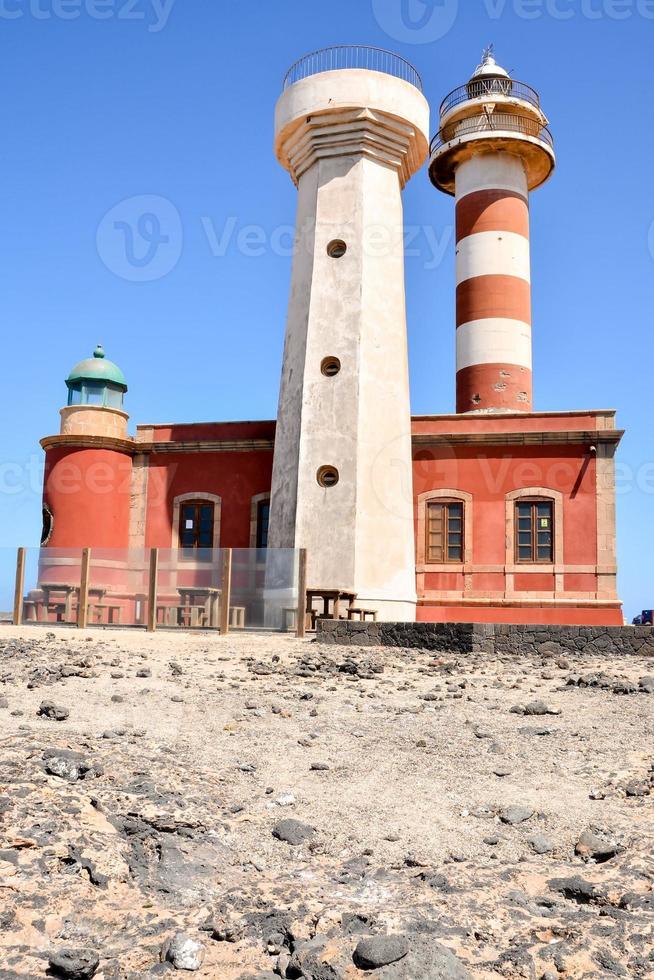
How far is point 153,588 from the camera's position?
15.9 m

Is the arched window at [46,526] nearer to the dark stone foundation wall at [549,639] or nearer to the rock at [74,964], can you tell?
the dark stone foundation wall at [549,639]

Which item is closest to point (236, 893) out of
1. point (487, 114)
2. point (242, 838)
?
point (242, 838)

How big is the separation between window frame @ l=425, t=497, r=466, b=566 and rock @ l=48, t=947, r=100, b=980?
15.9 m

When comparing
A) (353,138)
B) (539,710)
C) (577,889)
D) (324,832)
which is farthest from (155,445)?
(577,889)

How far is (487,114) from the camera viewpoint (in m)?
25.2

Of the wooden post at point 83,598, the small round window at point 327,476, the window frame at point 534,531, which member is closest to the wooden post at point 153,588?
the wooden post at point 83,598

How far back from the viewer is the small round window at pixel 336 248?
63.2ft

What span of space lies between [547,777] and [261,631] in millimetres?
9413

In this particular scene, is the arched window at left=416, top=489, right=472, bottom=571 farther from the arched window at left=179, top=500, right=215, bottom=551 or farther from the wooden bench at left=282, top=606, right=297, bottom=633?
the arched window at left=179, top=500, right=215, bottom=551

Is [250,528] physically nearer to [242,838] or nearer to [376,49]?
[376,49]

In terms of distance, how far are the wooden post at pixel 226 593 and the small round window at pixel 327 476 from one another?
3.25 meters

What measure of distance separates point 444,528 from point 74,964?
1621 cm

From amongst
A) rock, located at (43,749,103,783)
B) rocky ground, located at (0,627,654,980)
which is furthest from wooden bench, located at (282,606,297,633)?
rock, located at (43,749,103,783)

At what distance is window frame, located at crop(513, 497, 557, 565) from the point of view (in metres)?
19.0
